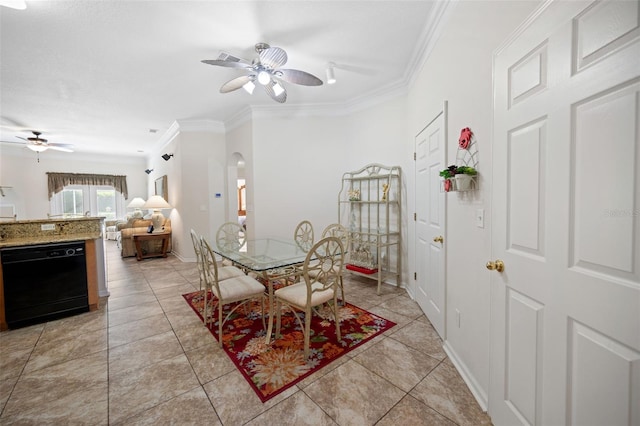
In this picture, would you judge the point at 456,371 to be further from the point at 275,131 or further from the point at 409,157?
the point at 275,131

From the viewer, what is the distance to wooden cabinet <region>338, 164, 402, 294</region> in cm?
351

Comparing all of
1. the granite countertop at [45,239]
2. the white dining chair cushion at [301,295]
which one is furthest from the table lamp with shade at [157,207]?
the white dining chair cushion at [301,295]

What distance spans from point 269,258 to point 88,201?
8888mm

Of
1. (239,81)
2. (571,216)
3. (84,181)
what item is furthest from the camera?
(84,181)

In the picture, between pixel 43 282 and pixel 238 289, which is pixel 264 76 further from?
pixel 43 282

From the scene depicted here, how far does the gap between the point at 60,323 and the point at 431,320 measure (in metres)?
3.82

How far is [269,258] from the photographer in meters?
2.53

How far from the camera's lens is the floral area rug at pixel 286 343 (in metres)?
1.83

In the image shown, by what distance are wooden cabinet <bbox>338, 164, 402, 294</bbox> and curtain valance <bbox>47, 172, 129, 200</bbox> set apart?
8.12 meters

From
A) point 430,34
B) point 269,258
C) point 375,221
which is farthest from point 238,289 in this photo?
point 430,34

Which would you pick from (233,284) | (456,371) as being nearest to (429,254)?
(456,371)

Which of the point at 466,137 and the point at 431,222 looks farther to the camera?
the point at 431,222

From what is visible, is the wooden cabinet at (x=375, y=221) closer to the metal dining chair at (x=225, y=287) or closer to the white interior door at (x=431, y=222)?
the white interior door at (x=431, y=222)

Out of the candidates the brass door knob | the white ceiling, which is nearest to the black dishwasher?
the white ceiling
